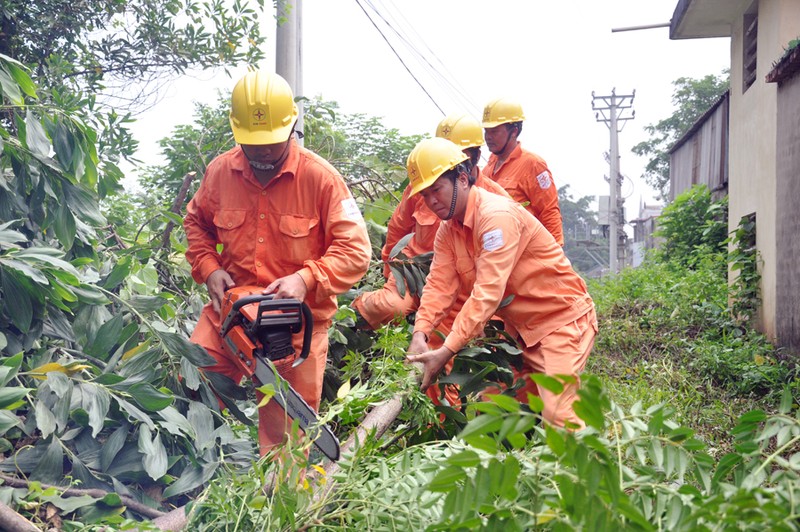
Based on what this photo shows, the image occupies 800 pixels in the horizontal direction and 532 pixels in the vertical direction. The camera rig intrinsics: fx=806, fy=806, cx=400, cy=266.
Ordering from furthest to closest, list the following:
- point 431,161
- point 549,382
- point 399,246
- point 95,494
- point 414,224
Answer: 1. point 414,224
2. point 399,246
3. point 431,161
4. point 95,494
5. point 549,382

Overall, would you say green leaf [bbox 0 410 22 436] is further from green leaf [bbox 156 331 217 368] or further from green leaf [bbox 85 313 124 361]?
green leaf [bbox 156 331 217 368]

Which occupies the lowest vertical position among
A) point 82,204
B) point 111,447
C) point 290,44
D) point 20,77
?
point 111,447

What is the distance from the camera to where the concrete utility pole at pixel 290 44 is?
241 inches

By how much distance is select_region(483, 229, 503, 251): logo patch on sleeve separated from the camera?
3727mm

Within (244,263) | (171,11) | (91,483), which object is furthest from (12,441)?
(171,11)

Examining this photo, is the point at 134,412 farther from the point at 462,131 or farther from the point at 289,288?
the point at 462,131

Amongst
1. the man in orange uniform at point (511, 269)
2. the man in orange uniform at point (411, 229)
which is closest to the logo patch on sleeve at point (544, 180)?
the man in orange uniform at point (411, 229)

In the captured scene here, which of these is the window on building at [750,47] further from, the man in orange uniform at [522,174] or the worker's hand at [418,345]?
the worker's hand at [418,345]

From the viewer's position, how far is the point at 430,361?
3340 millimetres

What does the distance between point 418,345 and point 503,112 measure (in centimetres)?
305

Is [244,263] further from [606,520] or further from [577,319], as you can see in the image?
[606,520]

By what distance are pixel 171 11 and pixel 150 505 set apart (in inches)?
199

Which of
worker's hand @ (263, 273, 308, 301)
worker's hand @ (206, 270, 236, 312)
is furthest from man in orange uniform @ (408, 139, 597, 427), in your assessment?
worker's hand @ (206, 270, 236, 312)

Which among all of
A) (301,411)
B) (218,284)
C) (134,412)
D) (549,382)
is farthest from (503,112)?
(549,382)
